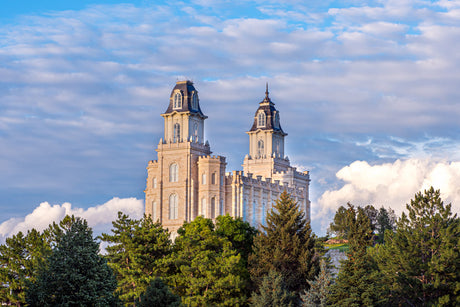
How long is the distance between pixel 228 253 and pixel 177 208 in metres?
30.2

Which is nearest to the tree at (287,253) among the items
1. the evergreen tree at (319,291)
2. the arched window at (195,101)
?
the evergreen tree at (319,291)

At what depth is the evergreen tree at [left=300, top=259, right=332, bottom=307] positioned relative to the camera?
52000mm

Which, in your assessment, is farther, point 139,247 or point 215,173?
point 215,173

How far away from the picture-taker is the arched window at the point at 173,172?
8925 centimetres

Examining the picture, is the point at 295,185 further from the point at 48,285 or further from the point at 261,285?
the point at 48,285

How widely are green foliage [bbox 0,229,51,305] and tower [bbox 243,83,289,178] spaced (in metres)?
65.3

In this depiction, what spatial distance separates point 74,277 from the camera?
133ft

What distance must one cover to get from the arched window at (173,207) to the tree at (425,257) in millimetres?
37993

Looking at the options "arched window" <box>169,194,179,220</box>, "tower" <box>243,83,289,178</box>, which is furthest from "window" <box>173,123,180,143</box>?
"tower" <box>243,83,289,178</box>

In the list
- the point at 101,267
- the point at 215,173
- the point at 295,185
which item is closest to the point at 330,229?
the point at 295,185

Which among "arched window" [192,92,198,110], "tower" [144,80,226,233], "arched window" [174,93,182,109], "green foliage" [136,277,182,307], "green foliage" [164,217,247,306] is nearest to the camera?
"green foliage" [136,277,182,307]

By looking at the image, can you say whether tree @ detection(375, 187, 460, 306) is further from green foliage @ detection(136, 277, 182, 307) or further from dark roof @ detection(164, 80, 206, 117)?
dark roof @ detection(164, 80, 206, 117)

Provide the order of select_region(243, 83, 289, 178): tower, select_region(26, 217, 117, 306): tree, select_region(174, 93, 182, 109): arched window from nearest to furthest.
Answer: select_region(26, 217, 117, 306): tree, select_region(174, 93, 182, 109): arched window, select_region(243, 83, 289, 178): tower

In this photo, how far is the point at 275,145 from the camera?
112m
